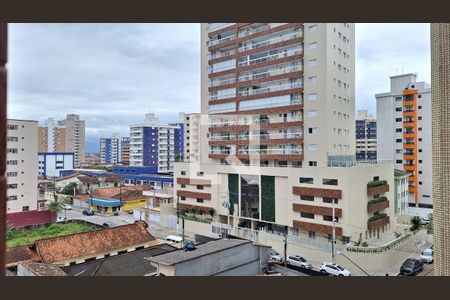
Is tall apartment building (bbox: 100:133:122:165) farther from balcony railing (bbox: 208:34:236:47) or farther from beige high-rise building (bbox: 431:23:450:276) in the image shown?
beige high-rise building (bbox: 431:23:450:276)

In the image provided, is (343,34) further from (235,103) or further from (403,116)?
(403,116)

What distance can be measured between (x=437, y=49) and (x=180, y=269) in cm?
303

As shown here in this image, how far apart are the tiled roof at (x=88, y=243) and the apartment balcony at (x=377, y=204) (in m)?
5.44

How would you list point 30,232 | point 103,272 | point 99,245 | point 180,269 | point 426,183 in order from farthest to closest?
point 426,183, point 30,232, point 99,245, point 103,272, point 180,269

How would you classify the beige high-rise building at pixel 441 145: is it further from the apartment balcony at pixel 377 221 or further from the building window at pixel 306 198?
the apartment balcony at pixel 377 221

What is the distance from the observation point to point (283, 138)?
404 inches

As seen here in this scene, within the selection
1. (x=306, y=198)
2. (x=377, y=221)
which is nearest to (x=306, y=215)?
(x=306, y=198)

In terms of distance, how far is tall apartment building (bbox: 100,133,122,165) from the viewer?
31.9m

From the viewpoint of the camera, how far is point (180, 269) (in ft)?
12.0

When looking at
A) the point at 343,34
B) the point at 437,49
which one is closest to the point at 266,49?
the point at 343,34

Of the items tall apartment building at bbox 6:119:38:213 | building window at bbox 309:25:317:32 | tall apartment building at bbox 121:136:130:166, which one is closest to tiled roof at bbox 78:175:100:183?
tall apartment building at bbox 6:119:38:213

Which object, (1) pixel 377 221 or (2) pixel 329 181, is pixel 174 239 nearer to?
(2) pixel 329 181

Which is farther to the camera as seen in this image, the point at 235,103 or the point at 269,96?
the point at 235,103

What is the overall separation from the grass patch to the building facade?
11.2 metres
